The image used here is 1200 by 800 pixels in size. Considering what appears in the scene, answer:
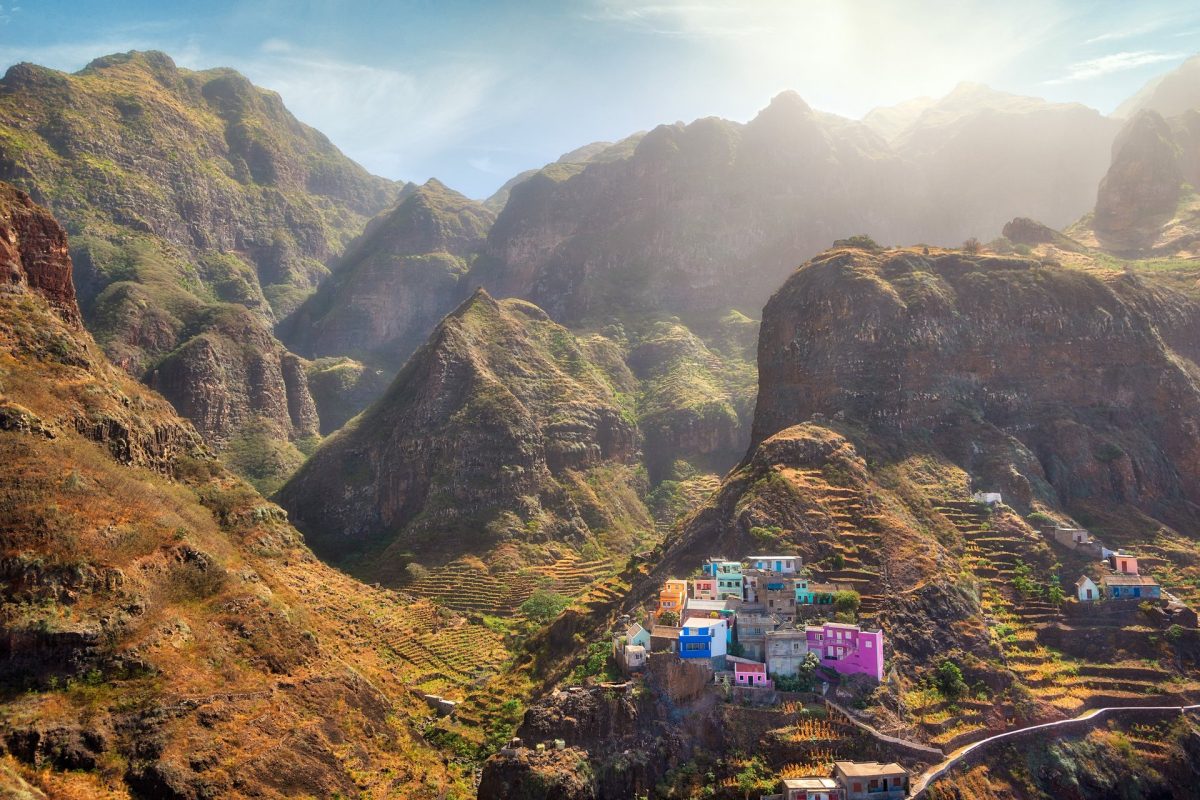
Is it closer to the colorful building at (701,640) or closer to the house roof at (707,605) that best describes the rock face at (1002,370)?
the house roof at (707,605)

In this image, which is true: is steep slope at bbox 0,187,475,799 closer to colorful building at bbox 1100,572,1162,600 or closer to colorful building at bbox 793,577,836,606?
colorful building at bbox 793,577,836,606

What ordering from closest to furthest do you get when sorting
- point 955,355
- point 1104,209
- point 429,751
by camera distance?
point 429,751
point 955,355
point 1104,209

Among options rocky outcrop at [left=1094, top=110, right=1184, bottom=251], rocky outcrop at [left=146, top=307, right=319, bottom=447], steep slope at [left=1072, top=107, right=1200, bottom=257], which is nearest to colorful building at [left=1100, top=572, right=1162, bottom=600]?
steep slope at [left=1072, top=107, right=1200, bottom=257]

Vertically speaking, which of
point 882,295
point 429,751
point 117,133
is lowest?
point 429,751

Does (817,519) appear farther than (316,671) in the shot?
Yes

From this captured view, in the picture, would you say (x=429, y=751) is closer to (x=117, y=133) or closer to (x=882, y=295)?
(x=882, y=295)

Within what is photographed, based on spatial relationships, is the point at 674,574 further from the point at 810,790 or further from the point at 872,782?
the point at 872,782

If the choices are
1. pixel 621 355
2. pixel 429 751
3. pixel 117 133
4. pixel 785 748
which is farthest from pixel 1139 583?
pixel 117 133
